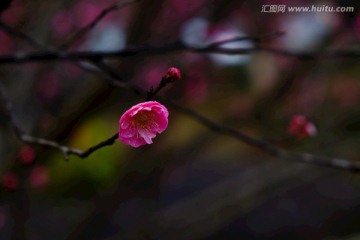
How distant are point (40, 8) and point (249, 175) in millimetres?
1618

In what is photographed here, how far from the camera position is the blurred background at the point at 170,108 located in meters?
2.42

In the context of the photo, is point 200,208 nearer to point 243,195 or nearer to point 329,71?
point 243,195

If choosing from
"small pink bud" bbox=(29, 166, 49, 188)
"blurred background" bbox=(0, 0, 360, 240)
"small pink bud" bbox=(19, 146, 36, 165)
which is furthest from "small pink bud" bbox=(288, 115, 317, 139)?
"small pink bud" bbox=(29, 166, 49, 188)

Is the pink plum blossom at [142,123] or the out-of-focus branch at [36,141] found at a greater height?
the pink plum blossom at [142,123]

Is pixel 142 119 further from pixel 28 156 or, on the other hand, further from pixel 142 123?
pixel 28 156

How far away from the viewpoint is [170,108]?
2072 millimetres

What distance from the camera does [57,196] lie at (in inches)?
158

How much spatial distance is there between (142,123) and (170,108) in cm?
107

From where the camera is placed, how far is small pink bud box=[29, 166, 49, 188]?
2690mm

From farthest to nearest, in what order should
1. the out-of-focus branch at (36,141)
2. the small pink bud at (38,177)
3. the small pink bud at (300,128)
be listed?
the small pink bud at (38,177) < the small pink bud at (300,128) < the out-of-focus branch at (36,141)

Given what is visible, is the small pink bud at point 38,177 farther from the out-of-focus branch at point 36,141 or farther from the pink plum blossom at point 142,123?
the pink plum blossom at point 142,123

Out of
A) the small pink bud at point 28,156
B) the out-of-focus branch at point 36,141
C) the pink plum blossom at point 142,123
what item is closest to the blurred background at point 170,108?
the small pink bud at point 28,156

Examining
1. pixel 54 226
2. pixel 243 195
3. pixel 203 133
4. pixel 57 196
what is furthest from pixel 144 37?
pixel 54 226

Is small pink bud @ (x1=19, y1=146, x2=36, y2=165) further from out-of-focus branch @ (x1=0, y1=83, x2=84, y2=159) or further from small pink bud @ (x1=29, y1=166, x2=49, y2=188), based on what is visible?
small pink bud @ (x1=29, y1=166, x2=49, y2=188)
